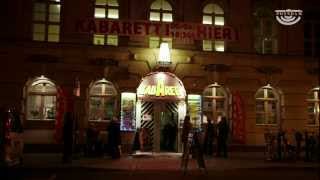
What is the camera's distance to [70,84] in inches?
1046

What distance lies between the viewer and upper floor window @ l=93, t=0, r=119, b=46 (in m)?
27.5

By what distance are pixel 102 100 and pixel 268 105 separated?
8.85 metres

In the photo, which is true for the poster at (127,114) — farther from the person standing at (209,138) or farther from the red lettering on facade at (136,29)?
the person standing at (209,138)

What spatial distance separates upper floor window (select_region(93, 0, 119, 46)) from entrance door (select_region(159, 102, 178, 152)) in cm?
419

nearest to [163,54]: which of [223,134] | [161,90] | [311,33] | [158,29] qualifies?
[158,29]

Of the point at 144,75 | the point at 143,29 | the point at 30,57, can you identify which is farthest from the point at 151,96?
the point at 30,57

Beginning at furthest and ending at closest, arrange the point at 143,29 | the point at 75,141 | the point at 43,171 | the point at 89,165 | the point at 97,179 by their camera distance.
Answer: the point at 143,29 → the point at 75,141 → the point at 89,165 → the point at 43,171 → the point at 97,179

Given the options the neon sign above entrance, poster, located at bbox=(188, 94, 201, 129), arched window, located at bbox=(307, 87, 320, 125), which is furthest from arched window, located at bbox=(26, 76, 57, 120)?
arched window, located at bbox=(307, 87, 320, 125)

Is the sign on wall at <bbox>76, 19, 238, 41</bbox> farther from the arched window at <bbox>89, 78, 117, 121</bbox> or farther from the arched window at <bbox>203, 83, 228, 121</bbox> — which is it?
the arched window at <bbox>203, 83, 228, 121</bbox>

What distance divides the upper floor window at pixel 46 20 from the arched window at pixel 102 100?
10.2 feet

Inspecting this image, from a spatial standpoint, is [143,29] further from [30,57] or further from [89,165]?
[89,165]

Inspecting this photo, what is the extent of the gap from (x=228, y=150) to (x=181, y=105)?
3.38 metres

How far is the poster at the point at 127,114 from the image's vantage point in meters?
27.0

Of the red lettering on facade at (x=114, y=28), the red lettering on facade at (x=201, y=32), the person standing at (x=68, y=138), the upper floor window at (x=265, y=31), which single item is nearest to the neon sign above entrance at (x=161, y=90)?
the red lettering on facade at (x=201, y=32)
